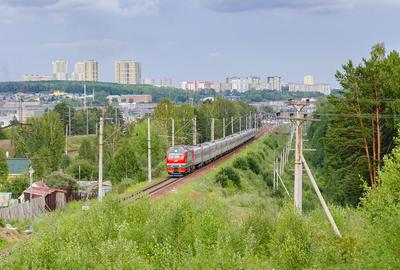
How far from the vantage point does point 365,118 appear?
146 ft

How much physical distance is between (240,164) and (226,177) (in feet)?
37.3

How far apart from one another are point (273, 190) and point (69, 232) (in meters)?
36.3

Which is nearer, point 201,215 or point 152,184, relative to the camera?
point 201,215

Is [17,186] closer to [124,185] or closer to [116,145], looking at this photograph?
[124,185]

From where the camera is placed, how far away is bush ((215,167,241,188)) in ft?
167

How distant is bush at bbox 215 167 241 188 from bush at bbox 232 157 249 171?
788 centimetres

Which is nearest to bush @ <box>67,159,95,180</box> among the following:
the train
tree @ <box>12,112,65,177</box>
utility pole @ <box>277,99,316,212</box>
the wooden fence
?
tree @ <box>12,112,65,177</box>

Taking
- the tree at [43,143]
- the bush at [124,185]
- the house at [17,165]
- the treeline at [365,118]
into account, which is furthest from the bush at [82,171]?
the treeline at [365,118]

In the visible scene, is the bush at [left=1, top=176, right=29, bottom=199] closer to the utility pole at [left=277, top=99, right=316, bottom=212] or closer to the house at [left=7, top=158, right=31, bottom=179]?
the house at [left=7, top=158, right=31, bottom=179]

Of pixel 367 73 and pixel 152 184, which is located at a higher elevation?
pixel 367 73

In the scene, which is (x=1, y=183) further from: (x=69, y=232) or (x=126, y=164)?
(x=69, y=232)

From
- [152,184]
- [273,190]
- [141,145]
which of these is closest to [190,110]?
[141,145]

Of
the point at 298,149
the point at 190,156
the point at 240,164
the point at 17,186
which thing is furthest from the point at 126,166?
the point at 298,149

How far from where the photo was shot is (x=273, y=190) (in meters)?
59.1
